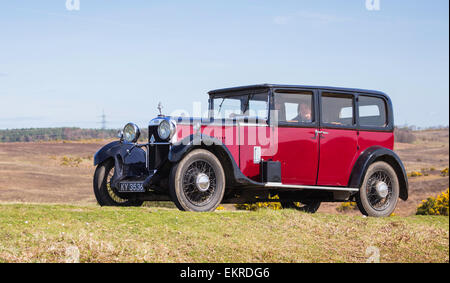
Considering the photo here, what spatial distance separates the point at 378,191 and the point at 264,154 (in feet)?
8.92

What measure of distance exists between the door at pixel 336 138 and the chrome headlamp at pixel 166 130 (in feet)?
8.79

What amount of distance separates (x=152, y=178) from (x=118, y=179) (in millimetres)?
915

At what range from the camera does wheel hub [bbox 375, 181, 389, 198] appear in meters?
10.2

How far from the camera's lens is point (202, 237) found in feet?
21.3

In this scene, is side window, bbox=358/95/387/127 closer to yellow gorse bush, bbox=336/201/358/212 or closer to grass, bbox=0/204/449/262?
grass, bbox=0/204/449/262

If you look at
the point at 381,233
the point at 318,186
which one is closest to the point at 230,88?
the point at 318,186

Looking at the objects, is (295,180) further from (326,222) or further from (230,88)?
(230,88)

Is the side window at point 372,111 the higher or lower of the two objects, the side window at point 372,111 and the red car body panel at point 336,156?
the higher

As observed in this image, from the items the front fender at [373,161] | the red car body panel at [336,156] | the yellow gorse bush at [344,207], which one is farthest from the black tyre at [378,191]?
the yellow gorse bush at [344,207]

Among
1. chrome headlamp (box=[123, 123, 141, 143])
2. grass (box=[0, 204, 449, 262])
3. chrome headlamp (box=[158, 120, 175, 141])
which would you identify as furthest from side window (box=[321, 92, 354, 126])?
chrome headlamp (box=[123, 123, 141, 143])

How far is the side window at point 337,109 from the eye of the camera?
9.57 meters

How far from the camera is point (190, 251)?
234 inches

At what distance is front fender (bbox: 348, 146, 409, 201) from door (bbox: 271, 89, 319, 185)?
90cm

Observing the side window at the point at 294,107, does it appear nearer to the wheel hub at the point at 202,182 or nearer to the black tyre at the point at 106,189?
the wheel hub at the point at 202,182
